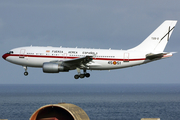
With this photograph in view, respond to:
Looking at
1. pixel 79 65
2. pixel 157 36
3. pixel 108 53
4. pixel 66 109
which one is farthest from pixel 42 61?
pixel 157 36

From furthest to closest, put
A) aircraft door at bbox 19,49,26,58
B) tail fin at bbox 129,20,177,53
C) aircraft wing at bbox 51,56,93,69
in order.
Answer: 1. tail fin at bbox 129,20,177,53
2. aircraft door at bbox 19,49,26,58
3. aircraft wing at bbox 51,56,93,69

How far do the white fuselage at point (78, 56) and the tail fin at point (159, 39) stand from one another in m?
4.78

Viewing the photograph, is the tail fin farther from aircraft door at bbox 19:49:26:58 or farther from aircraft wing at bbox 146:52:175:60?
aircraft door at bbox 19:49:26:58

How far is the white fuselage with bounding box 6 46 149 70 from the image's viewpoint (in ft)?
218

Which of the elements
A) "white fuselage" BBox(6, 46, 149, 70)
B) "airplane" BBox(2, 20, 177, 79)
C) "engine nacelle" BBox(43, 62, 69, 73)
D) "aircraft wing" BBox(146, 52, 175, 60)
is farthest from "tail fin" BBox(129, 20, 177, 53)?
"engine nacelle" BBox(43, 62, 69, 73)

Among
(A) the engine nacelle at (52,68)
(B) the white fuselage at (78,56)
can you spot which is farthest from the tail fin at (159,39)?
(A) the engine nacelle at (52,68)

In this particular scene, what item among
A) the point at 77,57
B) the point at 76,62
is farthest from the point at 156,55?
the point at 76,62

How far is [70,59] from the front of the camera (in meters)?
65.8

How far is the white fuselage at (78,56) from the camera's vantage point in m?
66.4

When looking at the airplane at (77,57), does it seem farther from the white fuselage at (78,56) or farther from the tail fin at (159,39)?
the tail fin at (159,39)

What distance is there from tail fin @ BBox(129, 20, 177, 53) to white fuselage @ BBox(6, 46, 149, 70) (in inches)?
188

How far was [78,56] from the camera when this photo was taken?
66.6 meters

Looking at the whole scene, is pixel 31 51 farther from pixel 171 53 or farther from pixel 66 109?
pixel 171 53

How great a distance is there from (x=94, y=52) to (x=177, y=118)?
7763cm
